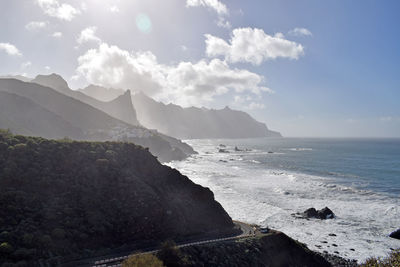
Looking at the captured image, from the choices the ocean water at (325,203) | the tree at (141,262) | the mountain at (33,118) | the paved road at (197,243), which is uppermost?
the mountain at (33,118)

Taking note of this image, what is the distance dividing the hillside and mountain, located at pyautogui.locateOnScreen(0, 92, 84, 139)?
72270 millimetres

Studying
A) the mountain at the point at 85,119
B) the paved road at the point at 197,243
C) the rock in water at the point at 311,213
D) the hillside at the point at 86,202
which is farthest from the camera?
the mountain at the point at 85,119

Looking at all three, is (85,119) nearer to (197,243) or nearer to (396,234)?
(197,243)

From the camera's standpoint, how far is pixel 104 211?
27.2m

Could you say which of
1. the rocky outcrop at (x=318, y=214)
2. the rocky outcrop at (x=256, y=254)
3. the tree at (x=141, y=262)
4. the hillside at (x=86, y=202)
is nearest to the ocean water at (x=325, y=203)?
the rocky outcrop at (x=318, y=214)

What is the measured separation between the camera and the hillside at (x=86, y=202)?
2141 cm

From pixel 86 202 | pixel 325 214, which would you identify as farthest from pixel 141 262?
pixel 325 214

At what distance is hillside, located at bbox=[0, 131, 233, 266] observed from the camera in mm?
21406

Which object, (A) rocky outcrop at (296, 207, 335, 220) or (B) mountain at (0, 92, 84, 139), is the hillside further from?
(B) mountain at (0, 92, 84, 139)

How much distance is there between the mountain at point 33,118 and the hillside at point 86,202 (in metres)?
72.3

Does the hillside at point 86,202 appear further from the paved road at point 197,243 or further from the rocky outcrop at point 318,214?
the rocky outcrop at point 318,214

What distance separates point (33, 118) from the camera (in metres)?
102

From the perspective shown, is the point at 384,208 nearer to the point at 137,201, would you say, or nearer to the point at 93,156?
the point at 137,201

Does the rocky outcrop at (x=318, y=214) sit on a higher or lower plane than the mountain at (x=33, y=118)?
lower
